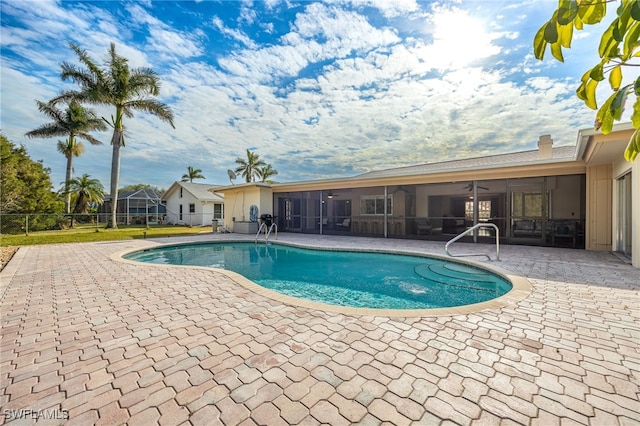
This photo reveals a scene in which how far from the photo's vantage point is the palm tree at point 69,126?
64.6ft

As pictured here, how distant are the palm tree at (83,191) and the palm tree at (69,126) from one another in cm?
44

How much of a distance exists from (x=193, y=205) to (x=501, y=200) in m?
22.3

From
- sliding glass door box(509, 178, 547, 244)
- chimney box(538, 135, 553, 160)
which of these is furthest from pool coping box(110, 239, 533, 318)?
chimney box(538, 135, 553, 160)

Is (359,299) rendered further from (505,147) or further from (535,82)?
(505,147)

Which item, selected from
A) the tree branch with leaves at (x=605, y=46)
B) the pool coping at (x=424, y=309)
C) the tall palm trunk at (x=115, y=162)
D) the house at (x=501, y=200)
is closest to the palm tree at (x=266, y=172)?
the house at (x=501, y=200)

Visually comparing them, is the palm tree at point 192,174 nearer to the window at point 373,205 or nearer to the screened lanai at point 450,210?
the screened lanai at point 450,210

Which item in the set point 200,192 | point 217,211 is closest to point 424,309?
point 217,211

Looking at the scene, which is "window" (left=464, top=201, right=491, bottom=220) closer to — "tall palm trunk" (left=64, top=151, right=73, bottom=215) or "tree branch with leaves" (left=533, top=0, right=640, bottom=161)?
"tree branch with leaves" (left=533, top=0, right=640, bottom=161)

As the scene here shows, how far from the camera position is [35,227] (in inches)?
622

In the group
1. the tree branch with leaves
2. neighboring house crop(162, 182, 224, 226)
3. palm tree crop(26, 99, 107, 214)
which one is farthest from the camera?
neighboring house crop(162, 182, 224, 226)

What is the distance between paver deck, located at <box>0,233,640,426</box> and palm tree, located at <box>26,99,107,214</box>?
22.1 meters

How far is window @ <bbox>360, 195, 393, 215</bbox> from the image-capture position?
14062 mm

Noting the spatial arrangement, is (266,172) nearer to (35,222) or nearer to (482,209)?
(35,222)

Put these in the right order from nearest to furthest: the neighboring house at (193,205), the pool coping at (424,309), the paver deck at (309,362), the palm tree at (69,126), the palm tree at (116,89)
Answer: the paver deck at (309,362) < the pool coping at (424,309) < the palm tree at (116,89) < the palm tree at (69,126) < the neighboring house at (193,205)
